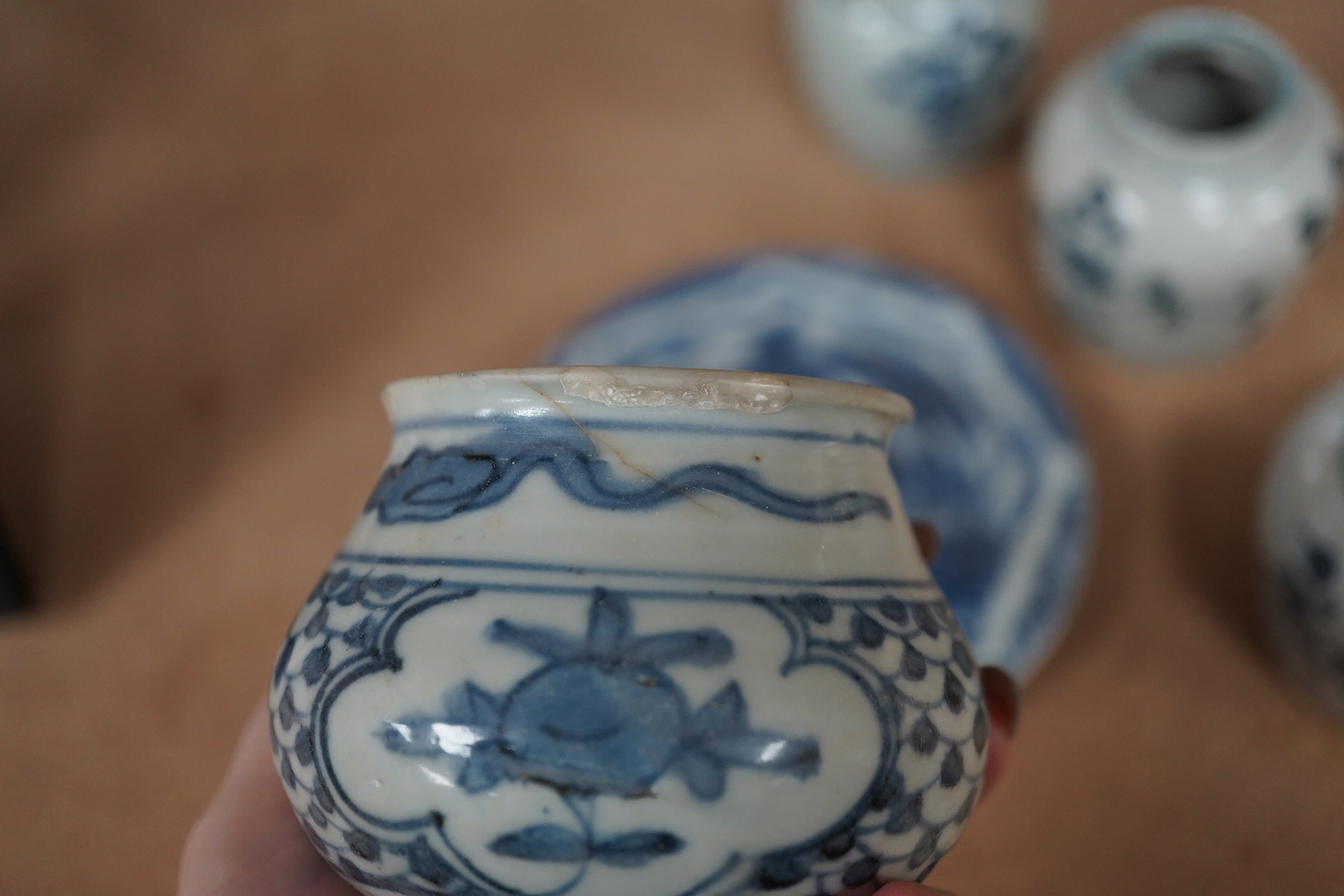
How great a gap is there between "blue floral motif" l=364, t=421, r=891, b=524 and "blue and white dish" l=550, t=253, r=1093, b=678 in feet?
1.71

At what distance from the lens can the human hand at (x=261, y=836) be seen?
0.60m

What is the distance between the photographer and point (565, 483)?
18.0 inches

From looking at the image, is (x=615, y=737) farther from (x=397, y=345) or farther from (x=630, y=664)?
(x=397, y=345)

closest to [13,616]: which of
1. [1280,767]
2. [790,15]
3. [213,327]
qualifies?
[213,327]

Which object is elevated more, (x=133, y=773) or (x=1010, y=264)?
(x=1010, y=264)

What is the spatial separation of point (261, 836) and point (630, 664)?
33 cm

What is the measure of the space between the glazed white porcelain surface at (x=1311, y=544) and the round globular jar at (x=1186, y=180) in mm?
173

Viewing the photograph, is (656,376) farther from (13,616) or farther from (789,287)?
(13,616)

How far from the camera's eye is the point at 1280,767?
0.94 m

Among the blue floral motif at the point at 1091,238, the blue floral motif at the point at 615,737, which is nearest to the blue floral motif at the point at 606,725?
the blue floral motif at the point at 615,737

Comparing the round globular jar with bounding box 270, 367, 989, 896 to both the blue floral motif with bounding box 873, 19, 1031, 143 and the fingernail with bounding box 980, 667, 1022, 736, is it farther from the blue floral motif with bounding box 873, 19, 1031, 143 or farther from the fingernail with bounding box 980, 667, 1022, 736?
the blue floral motif with bounding box 873, 19, 1031, 143

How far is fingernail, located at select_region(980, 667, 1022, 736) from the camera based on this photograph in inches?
25.7

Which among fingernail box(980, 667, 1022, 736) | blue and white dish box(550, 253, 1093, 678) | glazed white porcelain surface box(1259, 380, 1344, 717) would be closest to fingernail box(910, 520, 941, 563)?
fingernail box(980, 667, 1022, 736)

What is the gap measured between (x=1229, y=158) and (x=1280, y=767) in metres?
0.54
